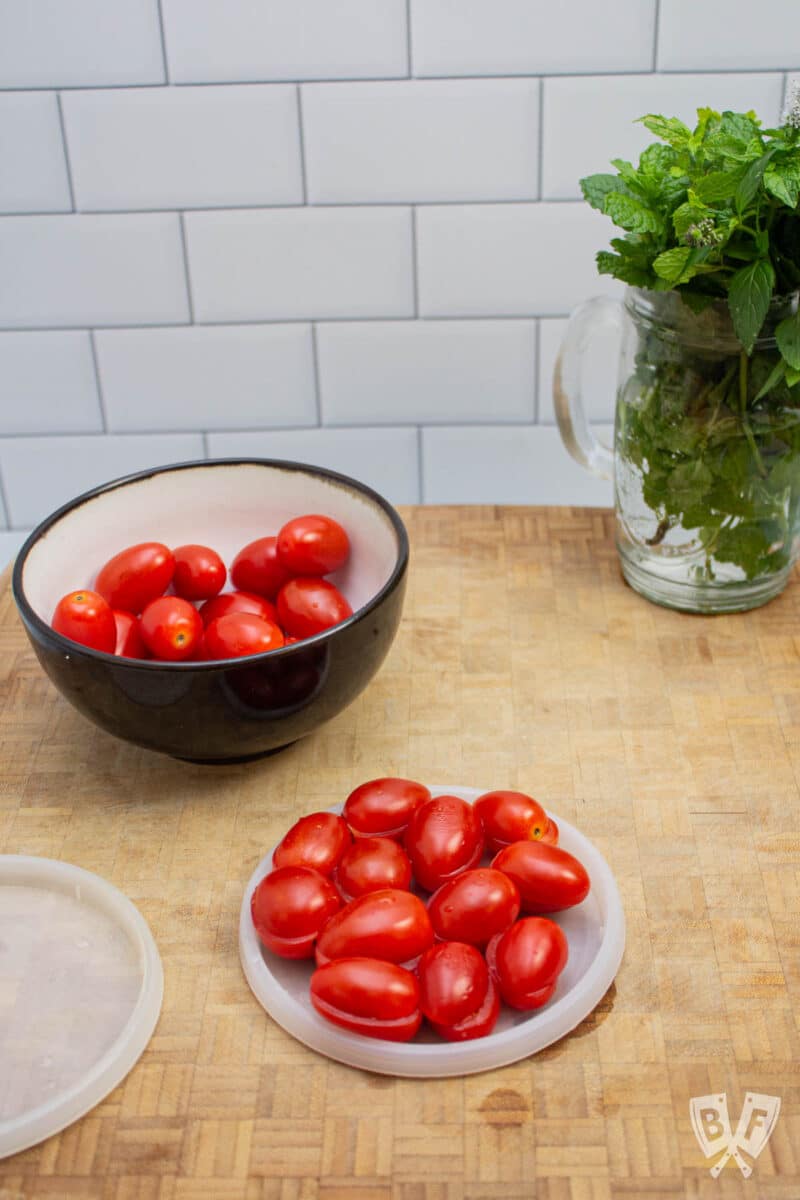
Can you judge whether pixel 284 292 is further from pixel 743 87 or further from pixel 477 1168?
pixel 477 1168

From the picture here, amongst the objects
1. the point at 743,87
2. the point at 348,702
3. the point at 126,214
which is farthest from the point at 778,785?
the point at 126,214

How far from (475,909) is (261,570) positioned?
378 mm

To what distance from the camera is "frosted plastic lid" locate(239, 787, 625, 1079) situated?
0.67 metres

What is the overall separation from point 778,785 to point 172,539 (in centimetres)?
53

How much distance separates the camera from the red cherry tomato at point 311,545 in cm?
95

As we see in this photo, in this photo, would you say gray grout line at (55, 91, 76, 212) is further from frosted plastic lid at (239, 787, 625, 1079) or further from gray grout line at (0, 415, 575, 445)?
frosted plastic lid at (239, 787, 625, 1079)

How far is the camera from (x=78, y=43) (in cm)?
131

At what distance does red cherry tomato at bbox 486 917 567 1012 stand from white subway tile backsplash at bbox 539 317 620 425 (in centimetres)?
88

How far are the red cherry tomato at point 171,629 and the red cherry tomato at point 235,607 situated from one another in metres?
0.06

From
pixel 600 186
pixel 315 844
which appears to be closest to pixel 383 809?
pixel 315 844

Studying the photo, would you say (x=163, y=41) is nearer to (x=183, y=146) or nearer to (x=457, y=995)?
(x=183, y=146)

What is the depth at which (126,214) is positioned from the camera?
55.3 inches

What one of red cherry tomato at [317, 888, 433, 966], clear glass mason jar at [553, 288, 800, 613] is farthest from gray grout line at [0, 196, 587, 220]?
red cherry tomato at [317, 888, 433, 966]

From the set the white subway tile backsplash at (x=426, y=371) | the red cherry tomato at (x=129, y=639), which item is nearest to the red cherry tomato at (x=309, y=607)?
the red cherry tomato at (x=129, y=639)
